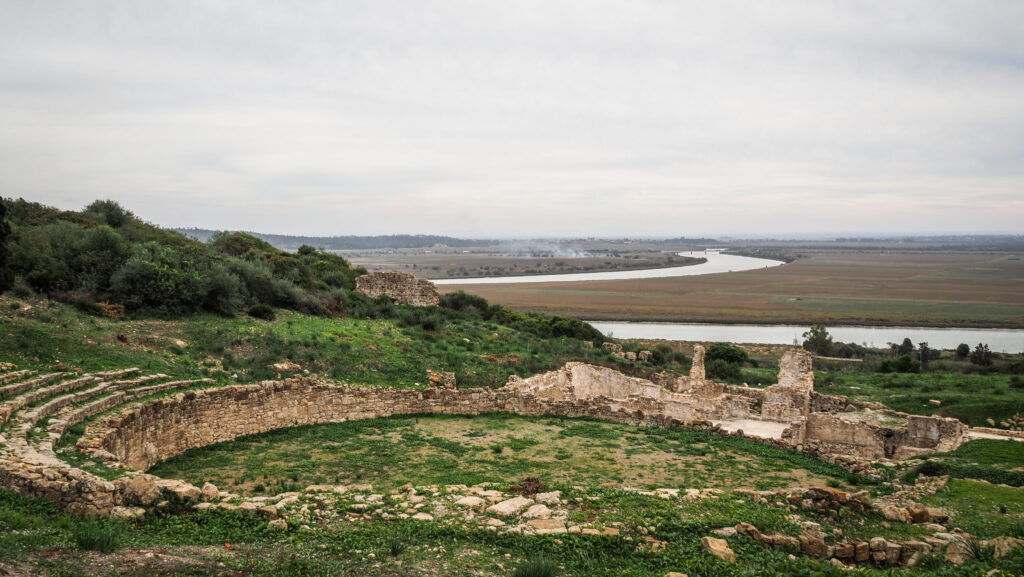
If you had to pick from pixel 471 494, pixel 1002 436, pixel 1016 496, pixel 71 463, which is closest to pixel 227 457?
pixel 71 463

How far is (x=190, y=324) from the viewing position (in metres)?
18.4

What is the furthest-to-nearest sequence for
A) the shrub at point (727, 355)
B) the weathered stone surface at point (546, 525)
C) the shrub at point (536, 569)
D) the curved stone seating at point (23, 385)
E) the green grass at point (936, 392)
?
1. the shrub at point (727, 355)
2. the green grass at point (936, 392)
3. the curved stone seating at point (23, 385)
4. the weathered stone surface at point (546, 525)
5. the shrub at point (536, 569)

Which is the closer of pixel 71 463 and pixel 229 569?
pixel 229 569

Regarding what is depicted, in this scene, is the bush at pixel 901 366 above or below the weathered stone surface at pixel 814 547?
below

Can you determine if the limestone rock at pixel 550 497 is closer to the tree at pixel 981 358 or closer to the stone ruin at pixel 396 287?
the stone ruin at pixel 396 287

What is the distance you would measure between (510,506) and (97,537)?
199 inches

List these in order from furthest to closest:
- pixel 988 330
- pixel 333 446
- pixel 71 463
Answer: pixel 988 330
pixel 333 446
pixel 71 463

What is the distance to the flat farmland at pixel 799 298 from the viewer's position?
2537 inches

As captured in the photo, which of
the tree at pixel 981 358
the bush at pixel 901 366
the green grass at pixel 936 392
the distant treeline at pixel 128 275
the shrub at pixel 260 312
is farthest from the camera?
the tree at pixel 981 358

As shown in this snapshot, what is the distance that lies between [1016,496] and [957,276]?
11794cm

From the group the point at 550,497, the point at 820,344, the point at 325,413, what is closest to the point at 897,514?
the point at 550,497

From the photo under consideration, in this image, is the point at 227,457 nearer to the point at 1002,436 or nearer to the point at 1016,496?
the point at 1016,496

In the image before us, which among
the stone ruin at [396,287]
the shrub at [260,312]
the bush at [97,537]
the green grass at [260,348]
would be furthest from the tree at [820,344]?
the bush at [97,537]

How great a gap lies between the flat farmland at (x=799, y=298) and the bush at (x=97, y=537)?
191 feet
